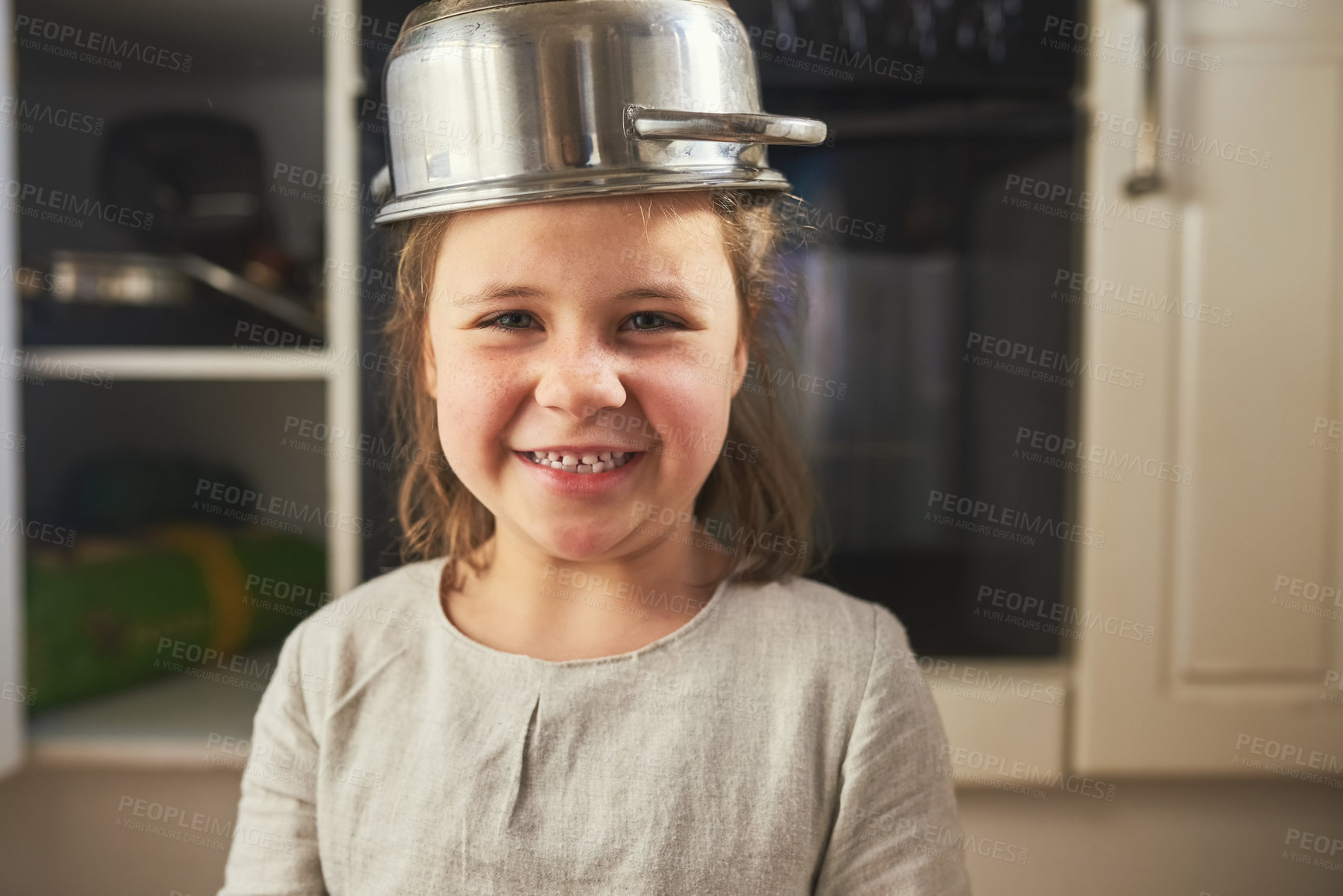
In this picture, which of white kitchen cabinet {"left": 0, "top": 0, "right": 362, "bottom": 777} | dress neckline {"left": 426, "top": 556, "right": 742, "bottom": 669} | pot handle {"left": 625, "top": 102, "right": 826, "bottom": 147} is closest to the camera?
pot handle {"left": 625, "top": 102, "right": 826, "bottom": 147}

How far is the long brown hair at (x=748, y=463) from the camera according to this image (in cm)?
58

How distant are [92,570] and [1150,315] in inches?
44.2

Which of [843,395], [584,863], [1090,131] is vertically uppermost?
[1090,131]

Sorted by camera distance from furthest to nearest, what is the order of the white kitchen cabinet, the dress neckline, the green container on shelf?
the green container on shelf → the white kitchen cabinet → the dress neckline

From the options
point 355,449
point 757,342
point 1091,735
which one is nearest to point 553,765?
point 757,342

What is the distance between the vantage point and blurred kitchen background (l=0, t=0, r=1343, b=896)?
3.20 feet

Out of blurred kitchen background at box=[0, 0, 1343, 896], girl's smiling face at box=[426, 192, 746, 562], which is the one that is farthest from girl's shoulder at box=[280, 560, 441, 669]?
blurred kitchen background at box=[0, 0, 1343, 896]

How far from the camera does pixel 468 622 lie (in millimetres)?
581

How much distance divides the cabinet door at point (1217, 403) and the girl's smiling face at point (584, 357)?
644 millimetres

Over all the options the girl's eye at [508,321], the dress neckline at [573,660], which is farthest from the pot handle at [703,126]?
the dress neckline at [573,660]

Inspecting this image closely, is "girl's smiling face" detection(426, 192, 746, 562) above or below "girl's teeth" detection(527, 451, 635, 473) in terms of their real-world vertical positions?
above

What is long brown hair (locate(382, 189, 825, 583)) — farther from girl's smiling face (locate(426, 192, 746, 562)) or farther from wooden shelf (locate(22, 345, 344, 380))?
wooden shelf (locate(22, 345, 344, 380))

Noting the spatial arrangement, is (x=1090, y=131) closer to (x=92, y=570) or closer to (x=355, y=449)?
(x=355, y=449)

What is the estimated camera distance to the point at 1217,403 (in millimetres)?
1018
